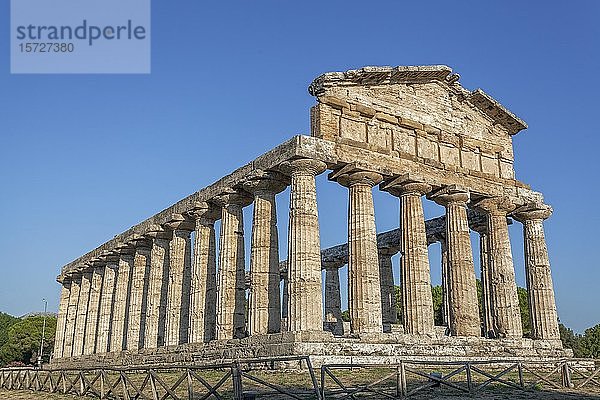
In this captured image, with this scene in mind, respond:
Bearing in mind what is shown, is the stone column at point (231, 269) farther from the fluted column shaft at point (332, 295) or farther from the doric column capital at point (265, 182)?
the fluted column shaft at point (332, 295)

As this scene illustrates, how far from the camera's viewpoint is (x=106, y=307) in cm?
4638

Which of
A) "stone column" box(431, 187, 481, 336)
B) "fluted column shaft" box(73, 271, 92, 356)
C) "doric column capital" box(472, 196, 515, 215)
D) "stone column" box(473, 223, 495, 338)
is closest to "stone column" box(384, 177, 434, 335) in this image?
"stone column" box(431, 187, 481, 336)

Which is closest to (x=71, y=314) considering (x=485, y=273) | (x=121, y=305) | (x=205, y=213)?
(x=121, y=305)

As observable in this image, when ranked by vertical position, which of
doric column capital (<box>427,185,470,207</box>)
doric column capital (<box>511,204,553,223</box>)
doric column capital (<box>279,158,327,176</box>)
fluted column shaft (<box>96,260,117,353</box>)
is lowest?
fluted column shaft (<box>96,260,117,353</box>)

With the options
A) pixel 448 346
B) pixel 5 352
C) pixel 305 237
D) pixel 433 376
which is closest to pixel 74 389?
pixel 305 237

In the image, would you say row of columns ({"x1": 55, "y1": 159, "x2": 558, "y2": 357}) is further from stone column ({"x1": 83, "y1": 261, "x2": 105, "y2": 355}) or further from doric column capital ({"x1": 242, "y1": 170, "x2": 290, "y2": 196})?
stone column ({"x1": 83, "y1": 261, "x2": 105, "y2": 355})

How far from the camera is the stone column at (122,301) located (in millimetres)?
43531

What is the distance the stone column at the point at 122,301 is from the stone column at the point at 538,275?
25553mm

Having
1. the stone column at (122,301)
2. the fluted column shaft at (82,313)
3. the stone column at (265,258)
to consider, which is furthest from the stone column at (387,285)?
the fluted column shaft at (82,313)

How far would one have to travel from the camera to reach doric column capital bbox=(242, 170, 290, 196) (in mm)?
29297

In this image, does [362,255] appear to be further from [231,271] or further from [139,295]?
[139,295]

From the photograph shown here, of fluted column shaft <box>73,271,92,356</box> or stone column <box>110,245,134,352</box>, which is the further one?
fluted column shaft <box>73,271,92,356</box>

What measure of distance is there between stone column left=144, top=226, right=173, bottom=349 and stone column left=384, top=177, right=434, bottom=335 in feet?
50.5

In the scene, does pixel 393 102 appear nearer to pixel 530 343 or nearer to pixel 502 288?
pixel 502 288
